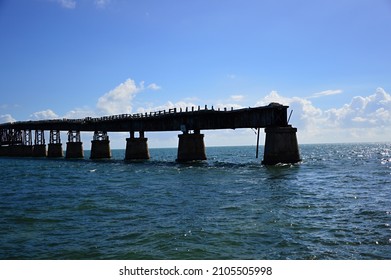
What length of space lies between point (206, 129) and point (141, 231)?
136 feet

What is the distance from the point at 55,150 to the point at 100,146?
21859mm

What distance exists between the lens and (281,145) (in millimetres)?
43188

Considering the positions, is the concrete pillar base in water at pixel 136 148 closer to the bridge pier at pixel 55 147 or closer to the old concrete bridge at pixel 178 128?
the old concrete bridge at pixel 178 128

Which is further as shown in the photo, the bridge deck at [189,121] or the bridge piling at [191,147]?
the bridge piling at [191,147]

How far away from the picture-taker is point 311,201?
2020 cm

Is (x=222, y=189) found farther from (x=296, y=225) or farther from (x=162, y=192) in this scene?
(x=296, y=225)

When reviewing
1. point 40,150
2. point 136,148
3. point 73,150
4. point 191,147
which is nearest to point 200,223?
point 191,147

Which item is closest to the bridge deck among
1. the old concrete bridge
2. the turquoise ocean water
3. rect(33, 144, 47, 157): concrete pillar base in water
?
the old concrete bridge

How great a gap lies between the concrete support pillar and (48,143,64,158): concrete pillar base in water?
64925 mm

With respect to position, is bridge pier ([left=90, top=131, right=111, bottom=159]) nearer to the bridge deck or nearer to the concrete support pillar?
the bridge deck

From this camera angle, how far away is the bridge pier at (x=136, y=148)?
67875 mm

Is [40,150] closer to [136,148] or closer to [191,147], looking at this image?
[136,148]

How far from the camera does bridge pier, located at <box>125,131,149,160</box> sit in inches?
2672

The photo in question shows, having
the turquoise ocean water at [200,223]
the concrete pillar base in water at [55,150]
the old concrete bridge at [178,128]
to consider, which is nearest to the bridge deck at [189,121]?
the old concrete bridge at [178,128]
